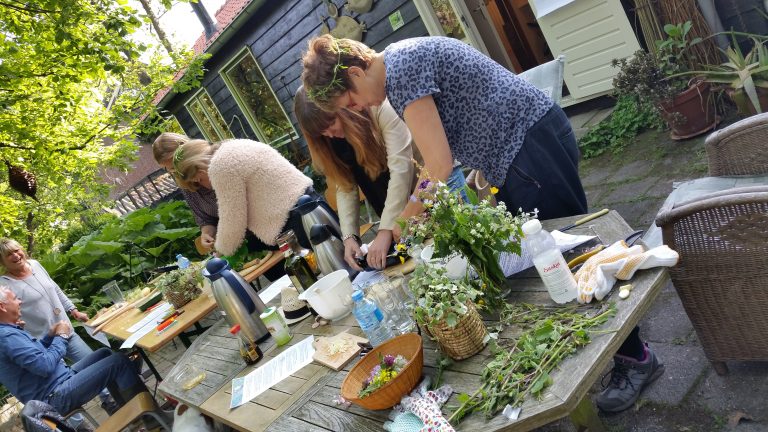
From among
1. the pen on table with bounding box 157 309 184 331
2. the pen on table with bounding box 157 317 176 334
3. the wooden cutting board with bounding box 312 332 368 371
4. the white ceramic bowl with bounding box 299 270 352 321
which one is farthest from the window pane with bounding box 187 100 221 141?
the wooden cutting board with bounding box 312 332 368 371

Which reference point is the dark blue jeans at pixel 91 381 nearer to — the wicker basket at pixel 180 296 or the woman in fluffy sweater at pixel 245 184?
the wicker basket at pixel 180 296

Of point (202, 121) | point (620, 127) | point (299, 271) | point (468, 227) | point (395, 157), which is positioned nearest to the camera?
point (468, 227)

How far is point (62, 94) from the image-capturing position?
6.78m

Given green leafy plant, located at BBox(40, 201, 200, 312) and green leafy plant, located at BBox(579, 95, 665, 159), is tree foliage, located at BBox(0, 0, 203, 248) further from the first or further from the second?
green leafy plant, located at BBox(579, 95, 665, 159)

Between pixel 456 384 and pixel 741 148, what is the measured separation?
145 centimetres

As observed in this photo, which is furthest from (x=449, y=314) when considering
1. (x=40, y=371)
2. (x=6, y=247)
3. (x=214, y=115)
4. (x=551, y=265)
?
(x=214, y=115)

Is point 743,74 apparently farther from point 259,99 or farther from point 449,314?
point 259,99

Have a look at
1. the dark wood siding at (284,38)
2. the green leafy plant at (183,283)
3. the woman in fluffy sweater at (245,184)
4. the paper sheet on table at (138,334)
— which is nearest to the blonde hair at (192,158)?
the woman in fluffy sweater at (245,184)

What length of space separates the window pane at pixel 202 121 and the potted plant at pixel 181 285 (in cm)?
928

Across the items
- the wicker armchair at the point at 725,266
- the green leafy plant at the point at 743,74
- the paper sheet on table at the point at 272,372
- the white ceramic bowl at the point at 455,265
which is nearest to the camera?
the wicker armchair at the point at 725,266

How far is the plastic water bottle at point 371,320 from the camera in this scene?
1.77 m

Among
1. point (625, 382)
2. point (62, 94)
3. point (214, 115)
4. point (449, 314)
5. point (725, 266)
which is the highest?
point (62, 94)

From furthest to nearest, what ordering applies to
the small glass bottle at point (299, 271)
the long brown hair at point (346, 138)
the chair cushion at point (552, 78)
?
the chair cushion at point (552, 78), the small glass bottle at point (299, 271), the long brown hair at point (346, 138)

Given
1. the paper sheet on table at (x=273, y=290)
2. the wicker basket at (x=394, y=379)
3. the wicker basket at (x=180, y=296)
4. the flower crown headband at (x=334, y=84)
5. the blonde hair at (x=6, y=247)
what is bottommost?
the wicker basket at (x=394, y=379)
